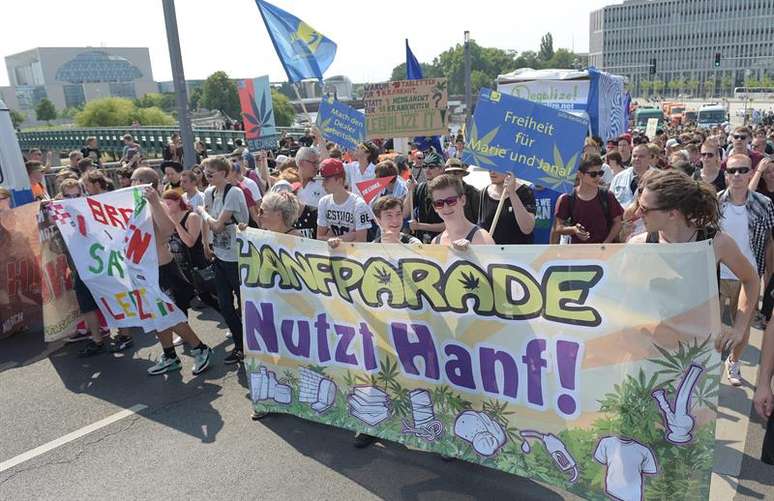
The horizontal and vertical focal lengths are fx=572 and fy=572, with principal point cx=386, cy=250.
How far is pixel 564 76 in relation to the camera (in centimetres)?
1319

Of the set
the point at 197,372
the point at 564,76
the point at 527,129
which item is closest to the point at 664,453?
the point at 527,129

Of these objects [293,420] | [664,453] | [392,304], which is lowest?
[293,420]

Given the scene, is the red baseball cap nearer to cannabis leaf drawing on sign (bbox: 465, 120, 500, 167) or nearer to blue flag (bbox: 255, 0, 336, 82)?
cannabis leaf drawing on sign (bbox: 465, 120, 500, 167)

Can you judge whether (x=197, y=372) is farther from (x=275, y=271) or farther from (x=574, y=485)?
(x=574, y=485)

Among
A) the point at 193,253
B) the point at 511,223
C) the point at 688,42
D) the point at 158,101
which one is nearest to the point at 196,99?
the point at 158,101

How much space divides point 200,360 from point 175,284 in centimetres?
71

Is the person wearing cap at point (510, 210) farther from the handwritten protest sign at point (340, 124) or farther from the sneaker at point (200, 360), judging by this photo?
the handwritten protest sign at point (340, 124)

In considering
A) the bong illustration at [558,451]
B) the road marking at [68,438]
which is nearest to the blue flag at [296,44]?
the road marking at [68,438]

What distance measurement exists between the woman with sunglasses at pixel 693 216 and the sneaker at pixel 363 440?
7.20ft

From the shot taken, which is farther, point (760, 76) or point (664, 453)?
point (760, 76)

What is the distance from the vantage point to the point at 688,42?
124 metres

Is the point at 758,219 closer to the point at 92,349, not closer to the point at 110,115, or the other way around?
the point at 92,349

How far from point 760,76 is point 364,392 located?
14087 cm

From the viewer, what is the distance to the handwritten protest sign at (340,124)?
27.9 ft
